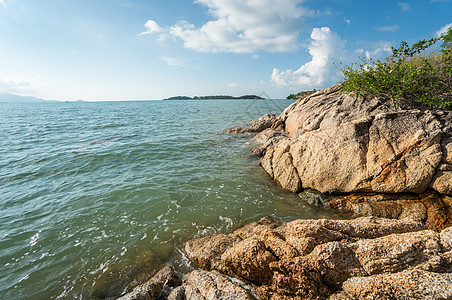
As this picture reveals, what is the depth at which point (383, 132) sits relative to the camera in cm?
998

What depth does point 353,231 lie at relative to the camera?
18.0 ft

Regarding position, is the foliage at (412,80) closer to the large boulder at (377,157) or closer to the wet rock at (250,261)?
the large boulder at (377,157)

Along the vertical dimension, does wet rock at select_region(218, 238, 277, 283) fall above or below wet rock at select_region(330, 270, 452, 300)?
below

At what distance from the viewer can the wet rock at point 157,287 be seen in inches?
212

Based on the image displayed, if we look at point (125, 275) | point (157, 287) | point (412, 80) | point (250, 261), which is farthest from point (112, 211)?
point (412, 80)

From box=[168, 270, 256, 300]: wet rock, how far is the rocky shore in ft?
0.09

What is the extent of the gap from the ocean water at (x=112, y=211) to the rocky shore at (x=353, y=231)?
1.31 meters

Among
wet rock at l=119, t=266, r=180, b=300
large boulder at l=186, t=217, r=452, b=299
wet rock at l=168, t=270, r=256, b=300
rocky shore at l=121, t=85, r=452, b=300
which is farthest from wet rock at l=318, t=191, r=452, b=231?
wet rock at l=119, t=266, r=180, b=300

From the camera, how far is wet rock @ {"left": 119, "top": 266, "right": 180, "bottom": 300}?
539 cm

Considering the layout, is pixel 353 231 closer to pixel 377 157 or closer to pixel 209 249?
pixel 209 249

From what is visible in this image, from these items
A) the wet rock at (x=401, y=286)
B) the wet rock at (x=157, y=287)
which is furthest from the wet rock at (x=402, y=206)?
the wet rock at (x=157, y=287)

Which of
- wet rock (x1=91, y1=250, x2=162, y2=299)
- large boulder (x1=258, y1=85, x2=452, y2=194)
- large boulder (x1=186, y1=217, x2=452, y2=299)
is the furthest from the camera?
large boulder (x1=258, y1=85, x2=452, y2=194)

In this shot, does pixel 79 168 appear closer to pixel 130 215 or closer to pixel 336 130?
pixel 130 215

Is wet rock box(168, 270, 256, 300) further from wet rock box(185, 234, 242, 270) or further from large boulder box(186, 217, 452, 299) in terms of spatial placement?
wet rock box(185, 234, 242, 270)
